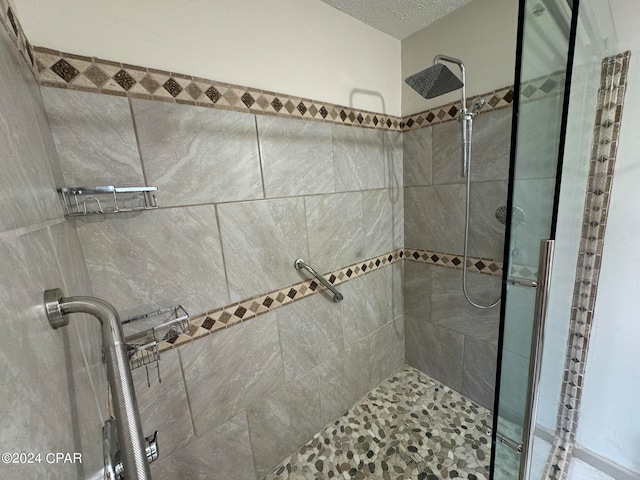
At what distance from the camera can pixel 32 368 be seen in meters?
0.28

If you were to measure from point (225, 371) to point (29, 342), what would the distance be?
0.89 m

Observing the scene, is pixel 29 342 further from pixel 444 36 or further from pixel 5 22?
pixel 444 36

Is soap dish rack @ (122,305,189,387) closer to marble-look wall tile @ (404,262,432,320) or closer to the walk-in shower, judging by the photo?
the walk-in shower

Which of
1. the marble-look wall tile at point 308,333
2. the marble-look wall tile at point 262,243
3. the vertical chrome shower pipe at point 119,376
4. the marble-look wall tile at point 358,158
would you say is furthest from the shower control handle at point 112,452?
the marble-look wall tile at point 358,158

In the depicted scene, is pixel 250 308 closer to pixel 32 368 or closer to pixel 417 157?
pixel 32 368

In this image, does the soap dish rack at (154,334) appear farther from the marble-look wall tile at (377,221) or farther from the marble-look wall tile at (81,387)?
the marble-look wall tile at (377,221)

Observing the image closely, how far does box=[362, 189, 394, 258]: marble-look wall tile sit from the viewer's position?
1519mm

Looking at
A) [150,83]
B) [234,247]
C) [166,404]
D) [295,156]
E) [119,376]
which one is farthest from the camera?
[295,156]

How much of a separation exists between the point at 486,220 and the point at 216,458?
169 cm

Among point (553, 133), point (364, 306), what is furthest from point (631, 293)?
point (364, 306)

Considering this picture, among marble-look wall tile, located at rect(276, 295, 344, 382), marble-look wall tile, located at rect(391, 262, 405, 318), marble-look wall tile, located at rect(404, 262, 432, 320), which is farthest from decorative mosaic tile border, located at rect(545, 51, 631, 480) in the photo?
marble-look wall tile, located at rect(276, 295, 344, 382)

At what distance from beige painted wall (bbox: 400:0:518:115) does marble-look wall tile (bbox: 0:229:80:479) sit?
67.4 inches

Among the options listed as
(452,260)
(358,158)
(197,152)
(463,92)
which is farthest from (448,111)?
(197,152)

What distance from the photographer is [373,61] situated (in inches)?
56.6
